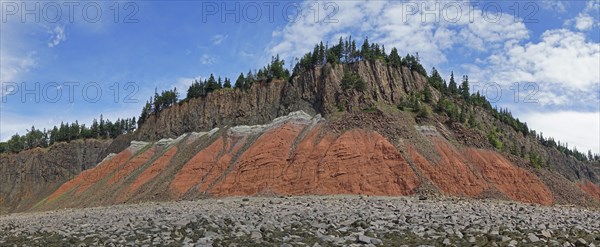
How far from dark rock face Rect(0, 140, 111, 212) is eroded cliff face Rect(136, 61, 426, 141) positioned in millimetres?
38577

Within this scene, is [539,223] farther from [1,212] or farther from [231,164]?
[1,212]

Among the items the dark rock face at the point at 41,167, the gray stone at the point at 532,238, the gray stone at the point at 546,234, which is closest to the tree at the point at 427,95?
the gray stone at the point at 546,234

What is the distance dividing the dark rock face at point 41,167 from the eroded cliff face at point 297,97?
127 feet

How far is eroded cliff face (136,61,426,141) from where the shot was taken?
70125mm

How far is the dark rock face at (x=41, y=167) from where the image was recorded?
108431mm

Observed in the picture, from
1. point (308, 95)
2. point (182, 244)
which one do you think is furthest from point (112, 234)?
point (308, 95)

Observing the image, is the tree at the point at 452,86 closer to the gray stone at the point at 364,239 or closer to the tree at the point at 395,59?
the tree at the point at 395,59

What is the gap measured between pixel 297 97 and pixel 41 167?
7612 centimetres

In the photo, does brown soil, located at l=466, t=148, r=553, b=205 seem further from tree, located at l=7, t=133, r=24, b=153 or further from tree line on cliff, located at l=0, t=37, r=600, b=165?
Result: tree, located at l=7, t=133, r=24, b=153

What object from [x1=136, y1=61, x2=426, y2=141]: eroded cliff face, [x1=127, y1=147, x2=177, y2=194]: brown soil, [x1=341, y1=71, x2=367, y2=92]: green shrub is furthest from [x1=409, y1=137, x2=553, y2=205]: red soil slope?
[x1=127, y1=147, x2=177, y2=194]: brown soil

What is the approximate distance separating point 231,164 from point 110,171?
113 feet

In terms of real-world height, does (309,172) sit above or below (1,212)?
above

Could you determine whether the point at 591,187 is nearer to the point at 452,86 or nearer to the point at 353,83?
the point at 452,86

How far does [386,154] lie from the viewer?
53.8 metres
